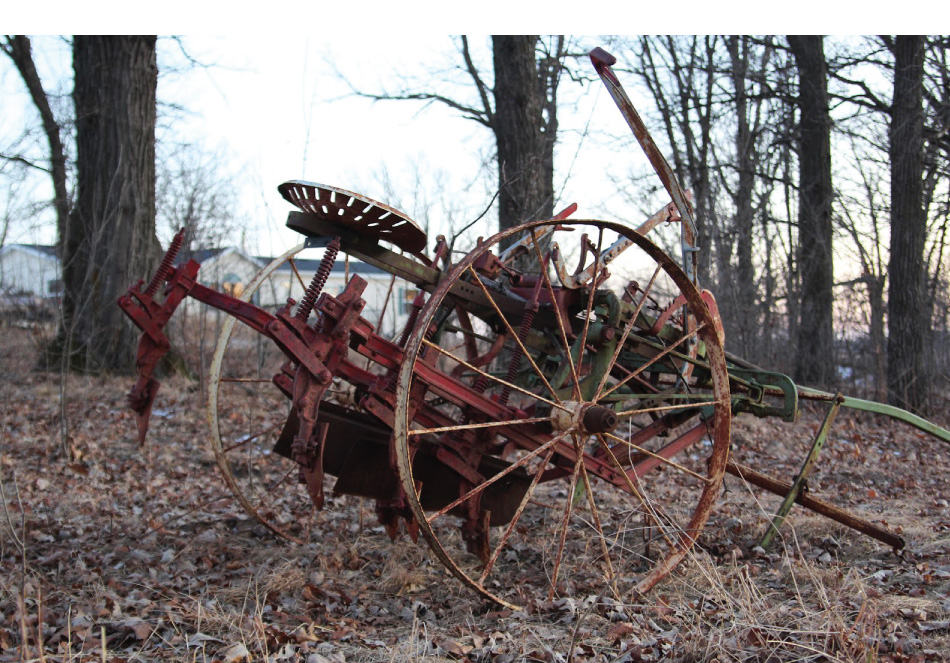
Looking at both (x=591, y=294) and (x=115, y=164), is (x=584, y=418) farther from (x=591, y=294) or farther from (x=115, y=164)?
(x=115, y=164)

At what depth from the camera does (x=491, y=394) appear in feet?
14.2

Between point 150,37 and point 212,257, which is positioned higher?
point 150,37

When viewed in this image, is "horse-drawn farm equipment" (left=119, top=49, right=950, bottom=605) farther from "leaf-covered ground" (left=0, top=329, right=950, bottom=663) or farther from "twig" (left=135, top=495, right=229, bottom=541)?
"twig" (left=135, top=495, right=229, bottom=541)

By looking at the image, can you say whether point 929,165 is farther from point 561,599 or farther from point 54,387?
point 54,387

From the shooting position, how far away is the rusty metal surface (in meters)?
3.31

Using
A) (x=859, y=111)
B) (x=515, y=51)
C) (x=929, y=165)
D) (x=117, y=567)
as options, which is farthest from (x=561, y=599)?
(x=859, y=111)

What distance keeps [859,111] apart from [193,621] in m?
12.1

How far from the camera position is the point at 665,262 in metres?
3.76

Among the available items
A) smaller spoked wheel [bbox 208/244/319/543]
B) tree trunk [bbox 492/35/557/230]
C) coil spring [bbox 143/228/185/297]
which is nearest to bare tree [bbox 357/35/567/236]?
tree trunk [bbox 492/35/557/230]

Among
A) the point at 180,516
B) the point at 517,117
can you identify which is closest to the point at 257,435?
the point at 180,516

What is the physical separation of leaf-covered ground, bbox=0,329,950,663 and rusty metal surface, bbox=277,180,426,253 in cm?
170

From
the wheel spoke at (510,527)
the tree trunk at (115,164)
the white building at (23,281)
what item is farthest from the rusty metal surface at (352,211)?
the tree trunk at (115,164)

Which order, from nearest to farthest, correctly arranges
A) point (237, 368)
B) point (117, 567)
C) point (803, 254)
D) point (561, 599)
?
point (561, 599), point (117, 567), point (237, 368), point (803, 254)

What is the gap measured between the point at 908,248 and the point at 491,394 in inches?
317
